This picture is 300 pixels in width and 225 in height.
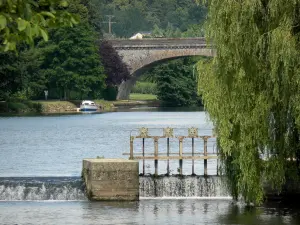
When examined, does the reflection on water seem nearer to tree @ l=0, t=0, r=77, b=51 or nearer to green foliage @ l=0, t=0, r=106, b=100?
tree @ l=0, t=0, r=77, b=51

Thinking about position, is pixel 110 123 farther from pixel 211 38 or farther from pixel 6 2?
pixel 6 2

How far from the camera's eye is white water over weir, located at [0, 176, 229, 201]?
3250 cm

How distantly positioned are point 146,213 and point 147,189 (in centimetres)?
323

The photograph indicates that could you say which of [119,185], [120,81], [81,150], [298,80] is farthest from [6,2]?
[120,81]

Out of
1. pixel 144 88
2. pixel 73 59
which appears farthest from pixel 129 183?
pixel 144 88

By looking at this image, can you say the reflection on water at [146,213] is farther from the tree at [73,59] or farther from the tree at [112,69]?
the tree at [112,69]

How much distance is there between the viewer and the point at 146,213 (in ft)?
96.4

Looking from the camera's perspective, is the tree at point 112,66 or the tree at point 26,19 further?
the tree at point 112,66

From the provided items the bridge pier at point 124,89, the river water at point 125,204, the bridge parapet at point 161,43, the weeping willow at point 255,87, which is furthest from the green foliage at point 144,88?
the weeping willow at point 255,87

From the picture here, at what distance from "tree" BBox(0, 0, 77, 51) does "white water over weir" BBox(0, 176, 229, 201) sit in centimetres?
2063

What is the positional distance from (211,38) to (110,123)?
5215 cm

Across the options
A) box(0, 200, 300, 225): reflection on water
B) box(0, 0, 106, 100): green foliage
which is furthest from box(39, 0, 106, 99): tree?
→ box(0, 200, 300, 225): reflection on water

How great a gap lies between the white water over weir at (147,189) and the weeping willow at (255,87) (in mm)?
5758

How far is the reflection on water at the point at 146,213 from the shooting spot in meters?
28.0
